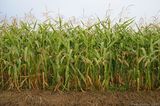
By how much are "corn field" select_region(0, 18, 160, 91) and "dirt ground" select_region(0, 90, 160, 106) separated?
0.15 metres

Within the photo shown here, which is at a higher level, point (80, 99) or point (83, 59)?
point (83, 59)

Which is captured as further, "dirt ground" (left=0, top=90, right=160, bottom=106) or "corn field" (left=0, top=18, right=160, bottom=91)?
"corn field" (left=0, top=18, right=160, bottom=91)

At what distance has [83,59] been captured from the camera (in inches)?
164

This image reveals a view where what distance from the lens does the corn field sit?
4234mm

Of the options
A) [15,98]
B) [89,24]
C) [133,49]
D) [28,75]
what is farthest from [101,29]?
[15,98]

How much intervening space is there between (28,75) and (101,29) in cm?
120

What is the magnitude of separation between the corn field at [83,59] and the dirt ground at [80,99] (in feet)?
0.51

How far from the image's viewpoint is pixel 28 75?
434cm

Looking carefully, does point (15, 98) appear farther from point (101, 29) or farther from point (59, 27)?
point (101, 29)

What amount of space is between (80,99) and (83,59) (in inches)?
20.6

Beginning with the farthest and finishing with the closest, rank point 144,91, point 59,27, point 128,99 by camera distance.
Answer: point 59,27
point 144,91
point 128,99

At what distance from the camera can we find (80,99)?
13.1ft

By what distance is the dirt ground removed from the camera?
12.9 feet

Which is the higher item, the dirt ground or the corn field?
the corn field
